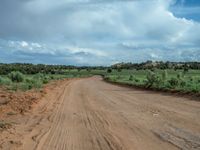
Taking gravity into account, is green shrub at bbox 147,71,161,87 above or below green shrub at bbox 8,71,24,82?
above

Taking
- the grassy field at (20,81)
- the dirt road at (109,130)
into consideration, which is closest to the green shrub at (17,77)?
the grassy field at (20,81)

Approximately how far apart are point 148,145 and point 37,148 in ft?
9.71

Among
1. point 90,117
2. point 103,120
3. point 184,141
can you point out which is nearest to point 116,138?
point 184,141

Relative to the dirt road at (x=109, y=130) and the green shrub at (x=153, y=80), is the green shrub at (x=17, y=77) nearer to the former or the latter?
the green shrub at (x=153, y=80)

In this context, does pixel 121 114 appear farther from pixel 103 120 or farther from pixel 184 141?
pixel 184 141

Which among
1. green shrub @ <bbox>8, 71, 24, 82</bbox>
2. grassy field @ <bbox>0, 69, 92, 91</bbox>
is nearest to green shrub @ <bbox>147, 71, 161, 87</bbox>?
grassy field @ <bbox>0, 69, 92, 91</bbox>

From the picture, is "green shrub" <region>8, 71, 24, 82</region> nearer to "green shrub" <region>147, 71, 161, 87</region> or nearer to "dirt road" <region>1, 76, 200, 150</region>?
"green shrub" <region>147, 71, 161, 87</region>

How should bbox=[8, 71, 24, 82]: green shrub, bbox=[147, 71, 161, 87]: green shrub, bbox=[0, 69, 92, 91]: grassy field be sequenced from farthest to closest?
bbox=[8, 71, 24, 82]: green shrub → bbox=[147, 71, 161, 87]: green shrub → bbox=[0, 69, 92, 91]: grassy field

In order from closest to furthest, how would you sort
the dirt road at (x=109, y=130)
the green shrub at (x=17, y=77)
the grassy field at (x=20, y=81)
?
the dirt road at (x=109, y=130) → the grassy field at (x=20, y=81) → the green shrub at (x=17, y=77)

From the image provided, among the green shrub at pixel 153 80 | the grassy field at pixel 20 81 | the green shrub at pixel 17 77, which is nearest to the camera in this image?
the grassy field at pixel 20 81

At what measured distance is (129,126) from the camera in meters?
15.6

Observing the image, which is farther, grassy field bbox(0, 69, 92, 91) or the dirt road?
→ grassy field bbox(0, 69, 92, 91)

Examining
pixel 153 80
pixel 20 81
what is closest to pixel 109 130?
pixel 153 80

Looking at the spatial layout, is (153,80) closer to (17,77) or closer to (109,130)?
(17,77)
